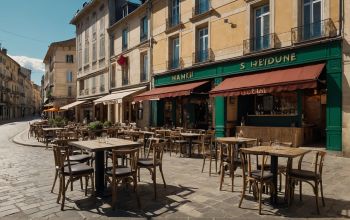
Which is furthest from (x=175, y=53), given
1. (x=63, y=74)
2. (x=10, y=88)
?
(x=10, y=88)

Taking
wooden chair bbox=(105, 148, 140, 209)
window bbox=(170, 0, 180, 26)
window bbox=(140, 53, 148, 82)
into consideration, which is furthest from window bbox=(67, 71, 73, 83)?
wooden chair bbox=(105, 148, 140, 209)

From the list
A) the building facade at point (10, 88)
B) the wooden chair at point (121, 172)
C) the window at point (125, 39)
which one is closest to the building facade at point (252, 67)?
the window at point (125, 39)

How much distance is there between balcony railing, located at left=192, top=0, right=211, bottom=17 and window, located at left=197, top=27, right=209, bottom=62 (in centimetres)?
89

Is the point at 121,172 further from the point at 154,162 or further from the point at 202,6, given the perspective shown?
the point at 202,6

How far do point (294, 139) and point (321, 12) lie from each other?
4.71 meters

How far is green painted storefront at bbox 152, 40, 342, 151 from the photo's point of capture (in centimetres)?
934

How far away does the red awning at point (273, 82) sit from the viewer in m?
9.32

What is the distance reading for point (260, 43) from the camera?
39.2 feet

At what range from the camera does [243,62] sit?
40.6 feet

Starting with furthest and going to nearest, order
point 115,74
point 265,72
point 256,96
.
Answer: point 115,74
point 256,96
point 265,72

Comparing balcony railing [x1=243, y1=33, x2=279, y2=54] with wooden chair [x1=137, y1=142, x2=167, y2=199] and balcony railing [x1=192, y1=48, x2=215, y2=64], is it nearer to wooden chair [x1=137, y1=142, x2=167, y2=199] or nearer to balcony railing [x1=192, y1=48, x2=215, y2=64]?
balcony railing [x1=192, y1=48, x2=215, y2=64]

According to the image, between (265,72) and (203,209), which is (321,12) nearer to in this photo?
(265,72)

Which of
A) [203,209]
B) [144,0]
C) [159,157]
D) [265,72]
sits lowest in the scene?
[203,209]

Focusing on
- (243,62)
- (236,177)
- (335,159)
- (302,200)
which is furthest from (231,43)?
(302,200)
